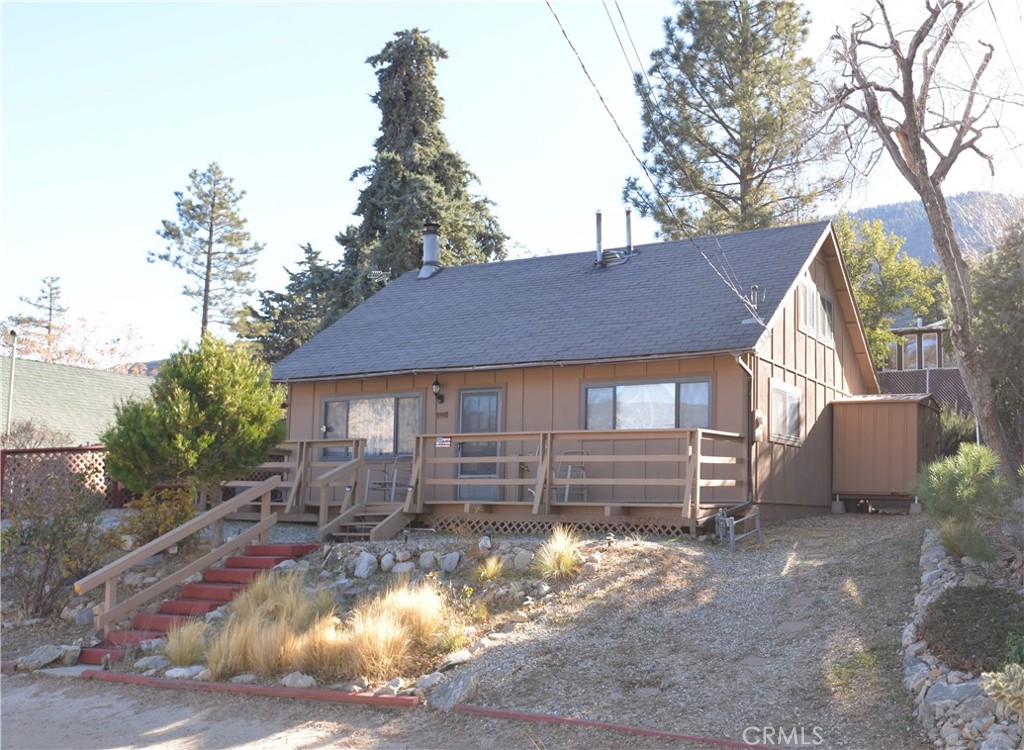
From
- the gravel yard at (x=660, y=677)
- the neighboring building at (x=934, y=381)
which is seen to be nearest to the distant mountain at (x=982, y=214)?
the gravel yard at (x=660, y=677)

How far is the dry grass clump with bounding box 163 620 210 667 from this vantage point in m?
10.7

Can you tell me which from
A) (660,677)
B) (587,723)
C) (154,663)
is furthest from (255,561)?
(587,723)

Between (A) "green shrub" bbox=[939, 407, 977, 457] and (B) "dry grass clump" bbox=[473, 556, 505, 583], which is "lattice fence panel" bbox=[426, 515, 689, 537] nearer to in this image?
(B) "dry grass clump" bbox=[473, 556, 505, 583]

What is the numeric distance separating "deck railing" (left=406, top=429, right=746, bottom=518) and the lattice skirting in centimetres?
21

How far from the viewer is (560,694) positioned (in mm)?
8578

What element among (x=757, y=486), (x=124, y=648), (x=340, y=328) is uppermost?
(x=340, y=328)

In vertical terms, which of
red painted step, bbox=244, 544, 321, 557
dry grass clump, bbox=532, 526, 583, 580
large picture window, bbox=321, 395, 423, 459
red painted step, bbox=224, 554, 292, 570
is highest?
large picture window, bbox=321, 395, 423, 459

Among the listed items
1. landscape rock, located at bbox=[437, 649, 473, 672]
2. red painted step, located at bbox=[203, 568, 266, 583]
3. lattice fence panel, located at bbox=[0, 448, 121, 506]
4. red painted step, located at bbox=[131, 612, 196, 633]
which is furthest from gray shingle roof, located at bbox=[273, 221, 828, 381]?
landscape rock, located at bbox=[437, 649, 473, 672]

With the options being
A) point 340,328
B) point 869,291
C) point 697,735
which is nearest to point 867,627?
point 697,735

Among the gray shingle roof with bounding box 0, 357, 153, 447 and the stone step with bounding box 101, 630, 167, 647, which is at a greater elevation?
the gray shingle roof with bounding box 0, 357, 153, 447

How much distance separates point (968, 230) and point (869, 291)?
869 inches

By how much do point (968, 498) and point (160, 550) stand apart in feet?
32.0

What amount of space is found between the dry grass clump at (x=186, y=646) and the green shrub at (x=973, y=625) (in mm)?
7129

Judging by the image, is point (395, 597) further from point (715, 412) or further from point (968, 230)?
point (968, 230)
